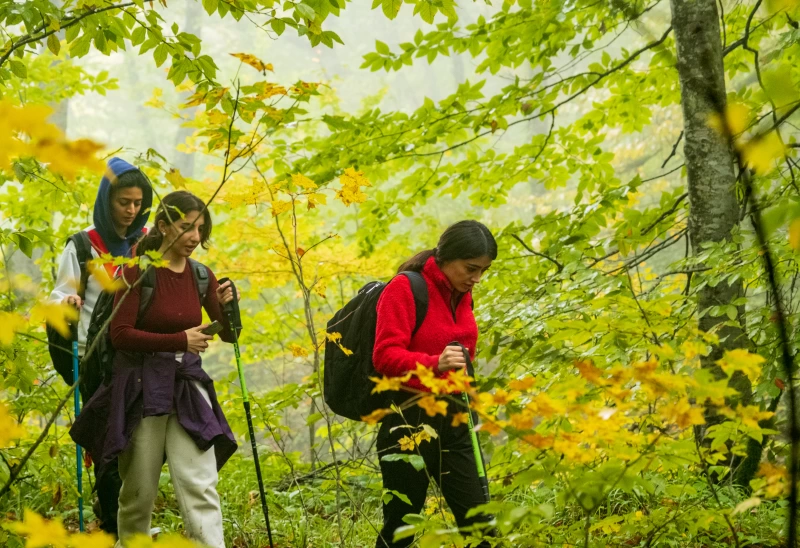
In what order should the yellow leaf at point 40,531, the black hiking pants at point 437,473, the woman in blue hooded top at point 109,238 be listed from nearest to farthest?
1. the yellow leaf at point 40,531
2. the black hiking pants at point 437,473
3. the woman in blue hooded top at point 109,238

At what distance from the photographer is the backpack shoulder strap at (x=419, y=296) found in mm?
2721

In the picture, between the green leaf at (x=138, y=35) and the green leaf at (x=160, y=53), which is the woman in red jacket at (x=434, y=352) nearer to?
the green leaf at (x=160, y=53)

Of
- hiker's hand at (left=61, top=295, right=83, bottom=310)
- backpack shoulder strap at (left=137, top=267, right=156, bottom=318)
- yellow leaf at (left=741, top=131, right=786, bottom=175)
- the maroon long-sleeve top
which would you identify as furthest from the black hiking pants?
yellow leaf at (left=741, top=131, right=786, bottom=175)

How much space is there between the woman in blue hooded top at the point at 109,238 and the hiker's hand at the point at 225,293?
0.54 metres

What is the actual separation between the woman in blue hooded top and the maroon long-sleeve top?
483 millimetres

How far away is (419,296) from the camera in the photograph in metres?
2.72

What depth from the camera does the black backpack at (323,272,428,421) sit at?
274 cm

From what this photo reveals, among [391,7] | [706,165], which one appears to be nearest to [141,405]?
[391,7]

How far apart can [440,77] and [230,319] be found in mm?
28677

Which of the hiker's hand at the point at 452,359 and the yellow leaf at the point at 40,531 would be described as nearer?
the yellow leaf at the point at 40,531

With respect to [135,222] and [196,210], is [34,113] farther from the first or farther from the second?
[135,222]

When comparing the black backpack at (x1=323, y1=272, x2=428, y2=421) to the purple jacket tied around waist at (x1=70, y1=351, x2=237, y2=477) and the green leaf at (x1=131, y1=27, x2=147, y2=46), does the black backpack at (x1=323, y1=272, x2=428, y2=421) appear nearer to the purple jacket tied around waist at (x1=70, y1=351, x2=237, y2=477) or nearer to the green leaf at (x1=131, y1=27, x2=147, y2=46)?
the purple jacket tied around waist at (x1=70, y1=351, x2=237, y2=477)

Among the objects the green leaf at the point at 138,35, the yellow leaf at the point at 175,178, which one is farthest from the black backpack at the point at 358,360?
the green leaf at the point at 138,35

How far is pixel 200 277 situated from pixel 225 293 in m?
0.14
